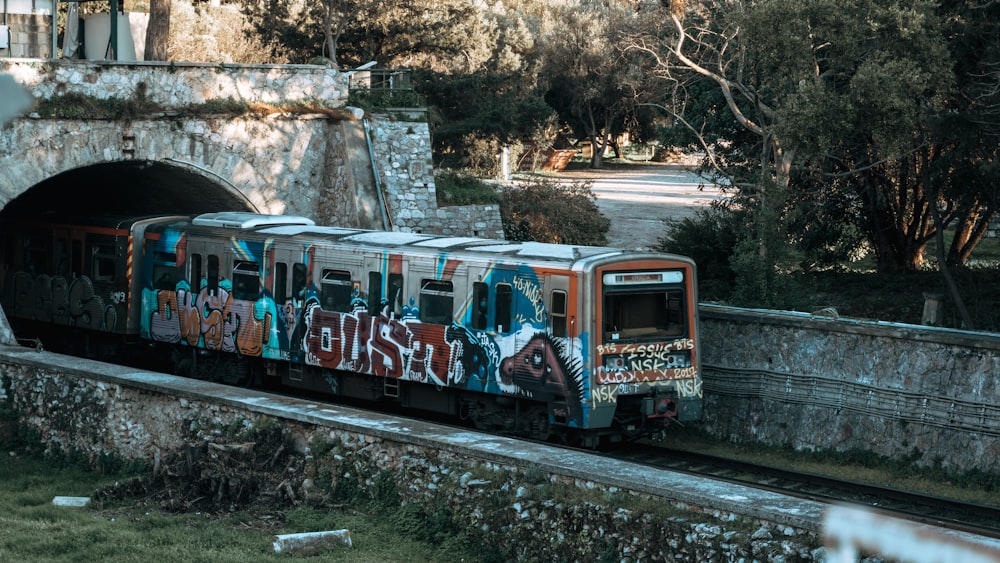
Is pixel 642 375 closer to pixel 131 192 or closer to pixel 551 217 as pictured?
pixel 551 217

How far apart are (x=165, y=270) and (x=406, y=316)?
18.6ft

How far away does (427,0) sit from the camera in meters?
38.2

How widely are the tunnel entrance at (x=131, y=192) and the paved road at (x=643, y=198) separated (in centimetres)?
1216

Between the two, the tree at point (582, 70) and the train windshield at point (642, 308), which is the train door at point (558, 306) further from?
the tree at point (582, 70)

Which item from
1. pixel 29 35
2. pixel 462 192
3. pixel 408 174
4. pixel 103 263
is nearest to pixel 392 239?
pixel 103 263

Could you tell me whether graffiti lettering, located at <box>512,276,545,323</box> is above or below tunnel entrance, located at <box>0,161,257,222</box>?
below

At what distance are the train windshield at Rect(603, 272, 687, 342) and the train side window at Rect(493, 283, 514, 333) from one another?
1.33 m

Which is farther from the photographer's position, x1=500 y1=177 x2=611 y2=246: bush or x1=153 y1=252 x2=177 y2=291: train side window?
x1=500 y1=177 x2=611 y2=246: bush

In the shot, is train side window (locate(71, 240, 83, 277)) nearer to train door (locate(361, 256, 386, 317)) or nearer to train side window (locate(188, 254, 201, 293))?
train side window (locate(188, 254, 201, 293))

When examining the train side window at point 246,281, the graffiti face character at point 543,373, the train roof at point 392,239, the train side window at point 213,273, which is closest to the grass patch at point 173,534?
the graffiti face character at point 543,373

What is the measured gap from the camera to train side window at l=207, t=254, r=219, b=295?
18141 mm

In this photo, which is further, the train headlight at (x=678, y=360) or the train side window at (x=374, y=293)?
the train side window at (x=374, y=293)

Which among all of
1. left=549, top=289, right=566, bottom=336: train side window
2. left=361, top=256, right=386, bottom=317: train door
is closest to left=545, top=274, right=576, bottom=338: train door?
left=549, top=289, right=566, bottom=336: train side window

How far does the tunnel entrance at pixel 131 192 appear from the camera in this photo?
24094 mm
